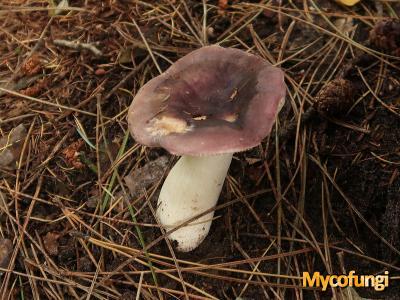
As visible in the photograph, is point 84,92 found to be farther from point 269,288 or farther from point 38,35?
point 269,288

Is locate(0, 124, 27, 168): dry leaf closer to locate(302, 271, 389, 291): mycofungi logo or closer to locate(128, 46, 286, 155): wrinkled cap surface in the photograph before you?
locate(128, 46, 286, 155): wrinkled cap surface

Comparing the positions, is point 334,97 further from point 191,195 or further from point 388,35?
point 191,195

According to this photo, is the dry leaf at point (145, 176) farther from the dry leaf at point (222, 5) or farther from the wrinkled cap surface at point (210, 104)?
the dry leaf at point (222, 5)

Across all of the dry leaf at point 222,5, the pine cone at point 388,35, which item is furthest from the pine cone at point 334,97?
the dry leaf at point 222,5

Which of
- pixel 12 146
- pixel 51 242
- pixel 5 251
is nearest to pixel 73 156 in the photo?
pixel 12 146

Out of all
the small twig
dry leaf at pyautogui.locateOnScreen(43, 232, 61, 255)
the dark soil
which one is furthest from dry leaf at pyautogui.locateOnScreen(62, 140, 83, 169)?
the small twig

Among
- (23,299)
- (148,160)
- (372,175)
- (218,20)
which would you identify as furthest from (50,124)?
(372,175)

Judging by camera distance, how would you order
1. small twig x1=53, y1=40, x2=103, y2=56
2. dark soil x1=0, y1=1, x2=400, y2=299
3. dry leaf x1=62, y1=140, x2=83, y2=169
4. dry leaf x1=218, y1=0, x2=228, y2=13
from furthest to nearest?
1. dry leaf x1=218, y1=0, x2=228, y2=13
2. small twig x1=53, y1=40, x2=103, y2=56
3. dry leaf x1=62, y1=140, x2=83, y2=169
4. dark soil x1=0, y1=1, x2=400, y2=299
